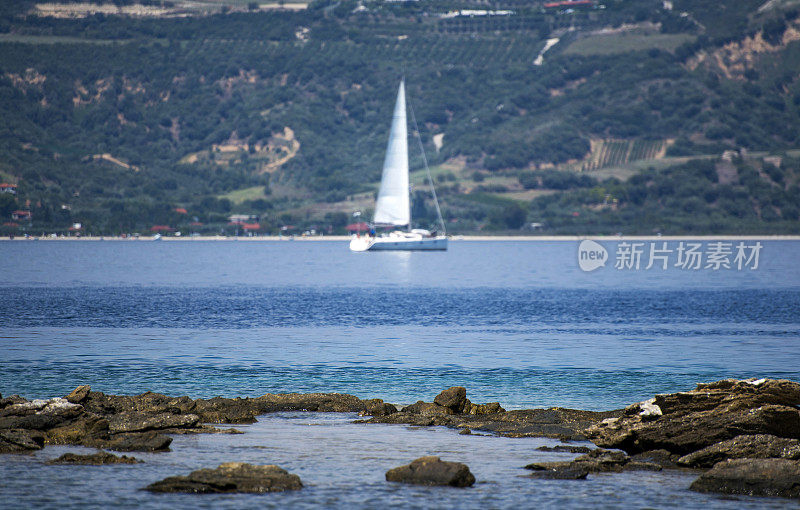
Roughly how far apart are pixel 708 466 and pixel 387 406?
31.6 ft

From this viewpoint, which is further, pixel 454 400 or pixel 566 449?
pixel 454 400

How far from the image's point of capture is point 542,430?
88.4ft

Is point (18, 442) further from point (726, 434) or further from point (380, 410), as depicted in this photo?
point (726, 434)

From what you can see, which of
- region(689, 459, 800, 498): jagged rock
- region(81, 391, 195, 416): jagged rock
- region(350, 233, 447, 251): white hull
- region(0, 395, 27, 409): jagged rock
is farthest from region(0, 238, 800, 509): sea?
region(350, 233, 447, 251): white hull

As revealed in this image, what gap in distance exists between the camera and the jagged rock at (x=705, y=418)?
23328 millimetres

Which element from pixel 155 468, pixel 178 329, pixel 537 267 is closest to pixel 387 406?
pixel 155 468

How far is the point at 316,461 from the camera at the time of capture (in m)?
23.6

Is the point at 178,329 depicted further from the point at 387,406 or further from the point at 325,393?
the point at 387,406

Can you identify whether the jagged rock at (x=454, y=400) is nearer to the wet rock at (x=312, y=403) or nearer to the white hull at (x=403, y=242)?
the wet rock at (x=312, y=403)

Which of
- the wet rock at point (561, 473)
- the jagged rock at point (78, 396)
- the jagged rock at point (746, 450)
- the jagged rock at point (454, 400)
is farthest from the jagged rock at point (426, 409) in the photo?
the jagged rock at point (78, 396)

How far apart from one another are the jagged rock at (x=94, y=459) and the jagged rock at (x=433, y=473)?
5909 millimetres

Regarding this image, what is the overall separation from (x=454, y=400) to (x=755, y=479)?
10.2 m

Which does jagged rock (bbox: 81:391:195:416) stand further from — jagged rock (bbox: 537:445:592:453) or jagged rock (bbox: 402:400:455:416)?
jagged rock (bbox: 537:445:592:453)

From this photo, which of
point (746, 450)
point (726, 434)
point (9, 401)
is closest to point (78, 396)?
point (9, 401)
